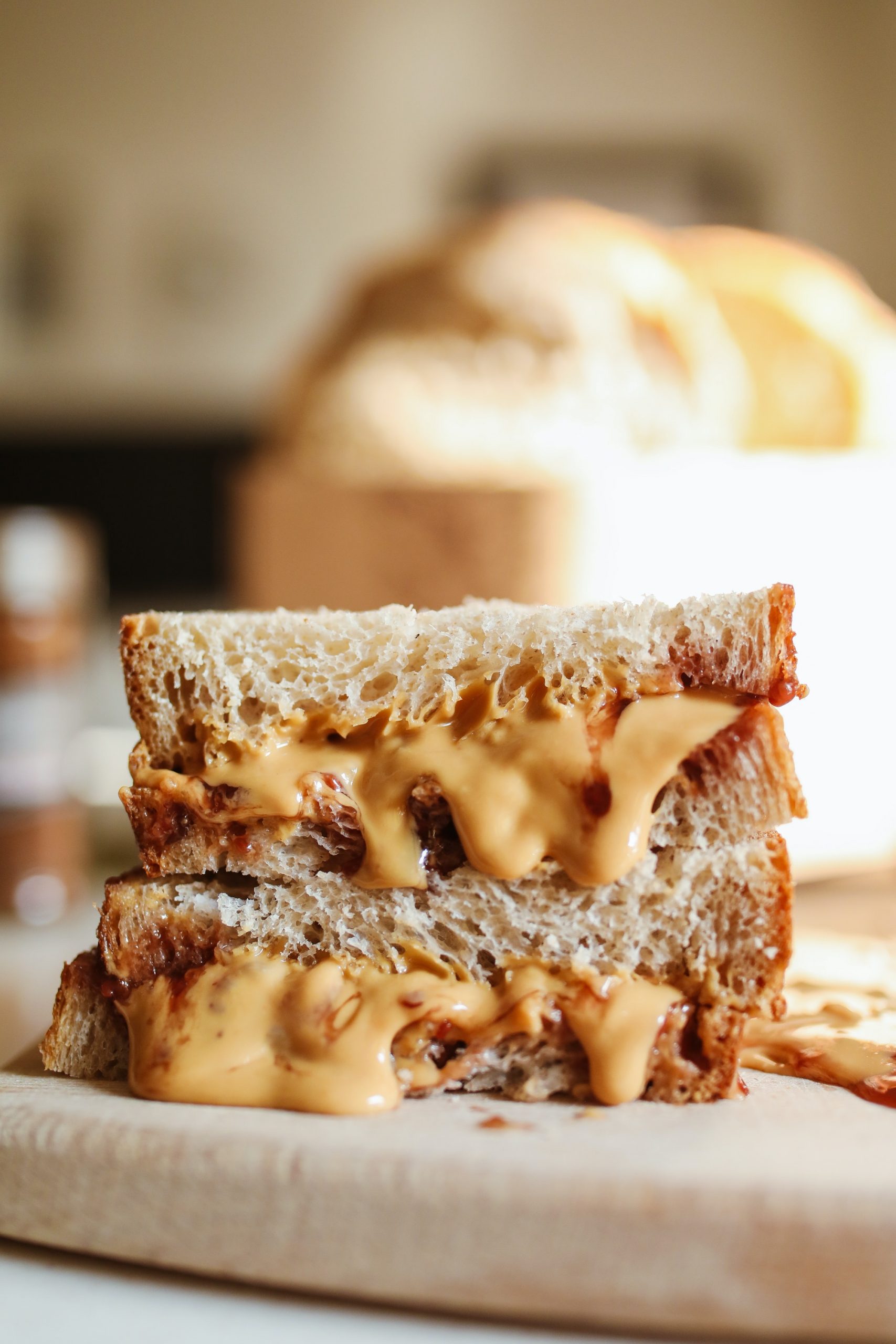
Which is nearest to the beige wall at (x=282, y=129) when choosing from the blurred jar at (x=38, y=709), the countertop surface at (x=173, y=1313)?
the blurred jar at (x=38, y=709)

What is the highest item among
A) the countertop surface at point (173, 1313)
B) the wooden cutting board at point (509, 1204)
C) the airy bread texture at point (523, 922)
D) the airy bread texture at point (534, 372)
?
the airy bread texture at point (534, 372)

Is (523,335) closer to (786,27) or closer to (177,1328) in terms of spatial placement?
(177,1328)

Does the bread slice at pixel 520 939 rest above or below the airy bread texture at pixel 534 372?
below

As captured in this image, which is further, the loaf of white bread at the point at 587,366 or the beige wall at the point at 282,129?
the beige wall at the point at 282,129

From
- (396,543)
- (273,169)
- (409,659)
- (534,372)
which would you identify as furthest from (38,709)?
(273,169)

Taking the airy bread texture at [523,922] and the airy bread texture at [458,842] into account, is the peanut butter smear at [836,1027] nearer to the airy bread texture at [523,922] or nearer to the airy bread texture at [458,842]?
the airy bread texture at [523,922]

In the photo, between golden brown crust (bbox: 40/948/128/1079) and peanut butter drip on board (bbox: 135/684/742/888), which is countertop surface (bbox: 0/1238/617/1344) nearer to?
golden brown crust (bbox: 40/948/128/1079)

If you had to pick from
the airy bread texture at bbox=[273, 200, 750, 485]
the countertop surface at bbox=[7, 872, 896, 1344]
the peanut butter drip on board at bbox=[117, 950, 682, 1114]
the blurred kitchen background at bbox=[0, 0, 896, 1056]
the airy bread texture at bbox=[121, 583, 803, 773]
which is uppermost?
the blurred kitchen background at bbox=[0, 0, 896, 1056]

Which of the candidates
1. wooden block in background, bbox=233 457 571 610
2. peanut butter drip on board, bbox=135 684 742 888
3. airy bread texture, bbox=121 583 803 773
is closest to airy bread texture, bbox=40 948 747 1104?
peanut butter drip on board, bbox=135 684 742 888
